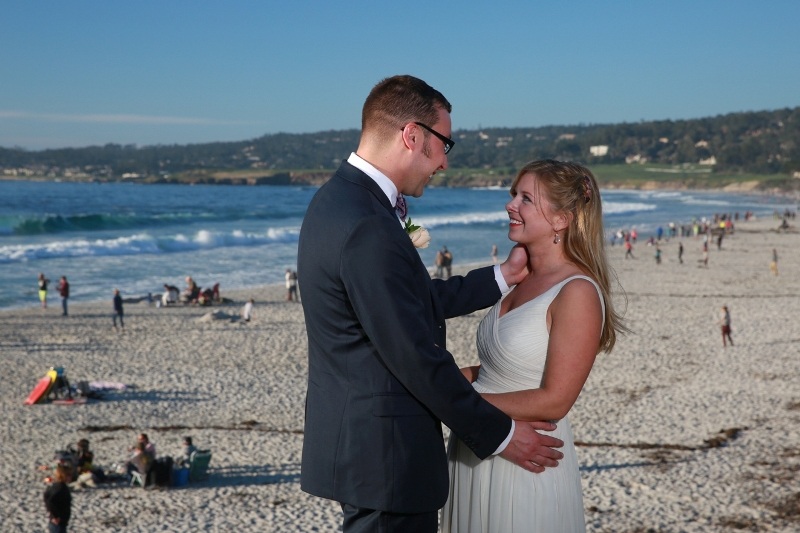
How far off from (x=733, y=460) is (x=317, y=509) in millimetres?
5375

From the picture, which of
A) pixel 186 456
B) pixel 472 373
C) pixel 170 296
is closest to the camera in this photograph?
pixel 472 373

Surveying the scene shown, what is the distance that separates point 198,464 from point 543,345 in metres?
8.90

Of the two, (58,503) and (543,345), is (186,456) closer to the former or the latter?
(58,503)

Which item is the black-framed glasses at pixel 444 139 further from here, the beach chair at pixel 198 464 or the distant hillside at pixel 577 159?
the distant hillside at pixel 577 159

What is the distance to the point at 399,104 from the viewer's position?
2408 millimetres

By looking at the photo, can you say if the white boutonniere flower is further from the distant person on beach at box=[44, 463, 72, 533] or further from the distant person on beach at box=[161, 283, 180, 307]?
the distant person on beach at box=[161, 283, 180, 307]

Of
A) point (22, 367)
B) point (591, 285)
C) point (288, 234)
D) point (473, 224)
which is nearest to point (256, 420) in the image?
point (22, 367)

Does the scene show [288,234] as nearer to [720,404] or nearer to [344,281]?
[720,404]

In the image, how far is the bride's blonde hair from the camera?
111 inches

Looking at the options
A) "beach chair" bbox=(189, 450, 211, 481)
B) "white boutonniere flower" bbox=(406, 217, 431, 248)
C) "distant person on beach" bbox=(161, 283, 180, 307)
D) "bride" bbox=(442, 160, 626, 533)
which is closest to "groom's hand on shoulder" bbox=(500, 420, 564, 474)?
"bride" bbox=(442, 160, 626, 533)

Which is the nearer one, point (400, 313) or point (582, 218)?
point (400, 313)

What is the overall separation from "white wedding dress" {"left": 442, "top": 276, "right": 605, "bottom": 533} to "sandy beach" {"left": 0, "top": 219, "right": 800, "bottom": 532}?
0.96 m

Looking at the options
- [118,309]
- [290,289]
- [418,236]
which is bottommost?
[118,309]

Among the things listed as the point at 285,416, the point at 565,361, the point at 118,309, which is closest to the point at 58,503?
the point at 285,416
